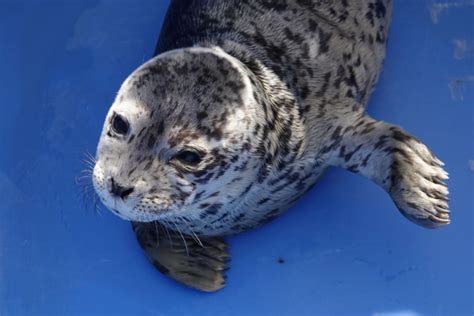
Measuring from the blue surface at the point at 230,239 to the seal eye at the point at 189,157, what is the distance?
33.7 inches

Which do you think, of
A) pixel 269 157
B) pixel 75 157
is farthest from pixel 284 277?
pixel 75 157

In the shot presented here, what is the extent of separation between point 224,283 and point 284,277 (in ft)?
0.73

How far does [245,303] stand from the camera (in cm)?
281

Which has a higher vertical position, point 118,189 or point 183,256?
point 183,256

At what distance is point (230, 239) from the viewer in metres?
2.86

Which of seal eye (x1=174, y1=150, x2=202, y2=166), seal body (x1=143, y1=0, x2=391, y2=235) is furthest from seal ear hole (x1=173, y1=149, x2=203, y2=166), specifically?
seal body (x1=143, y1=0, x2=391, y2=235)

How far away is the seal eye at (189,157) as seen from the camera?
2050 mm

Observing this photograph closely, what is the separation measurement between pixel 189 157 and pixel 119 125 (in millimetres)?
211

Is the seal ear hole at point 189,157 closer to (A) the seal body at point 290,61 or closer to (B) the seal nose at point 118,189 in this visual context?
(B) the seal nose at point 118,189

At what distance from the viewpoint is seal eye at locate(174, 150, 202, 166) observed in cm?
205

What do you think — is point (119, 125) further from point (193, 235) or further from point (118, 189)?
point (193, 235)

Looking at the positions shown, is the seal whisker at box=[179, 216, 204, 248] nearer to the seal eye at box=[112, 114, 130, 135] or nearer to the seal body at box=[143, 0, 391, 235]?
the seal body at box=[143, 0, 391, 235]

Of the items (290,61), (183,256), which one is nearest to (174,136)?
(290,61)

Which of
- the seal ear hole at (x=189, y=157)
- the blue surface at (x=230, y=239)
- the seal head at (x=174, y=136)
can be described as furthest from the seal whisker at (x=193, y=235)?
the seal ear hole at (x=189, y=157)
